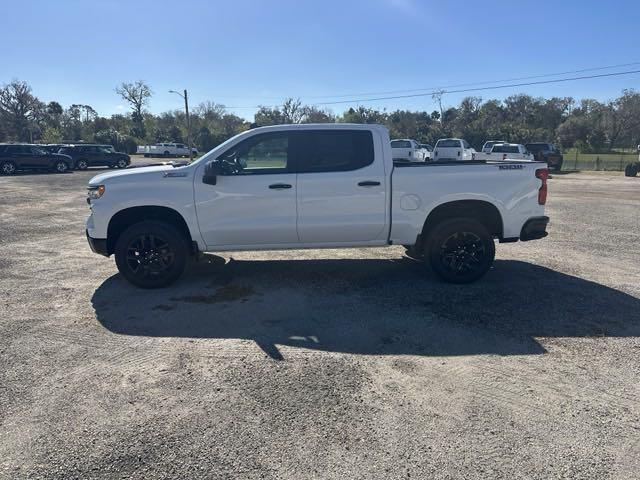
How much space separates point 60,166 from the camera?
29266 millimetres

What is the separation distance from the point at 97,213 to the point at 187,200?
1109mm

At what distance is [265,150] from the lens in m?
5.88

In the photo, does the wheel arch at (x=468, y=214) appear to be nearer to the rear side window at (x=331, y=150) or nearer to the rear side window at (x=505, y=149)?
the rear side window at (x=331, y=150)

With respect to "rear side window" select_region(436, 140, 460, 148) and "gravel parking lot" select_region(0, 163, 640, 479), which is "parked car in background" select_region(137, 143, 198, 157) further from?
"gravel parking lot" select_region(0, 163, 640, 479)

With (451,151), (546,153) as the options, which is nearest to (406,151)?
(451,151)

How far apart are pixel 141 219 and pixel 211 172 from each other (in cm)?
123

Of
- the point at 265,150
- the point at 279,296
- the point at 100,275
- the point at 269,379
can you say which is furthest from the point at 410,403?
the point at 100,275

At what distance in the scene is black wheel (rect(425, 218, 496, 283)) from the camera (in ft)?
19.5

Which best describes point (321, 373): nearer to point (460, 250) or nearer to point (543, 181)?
point (460, 250)

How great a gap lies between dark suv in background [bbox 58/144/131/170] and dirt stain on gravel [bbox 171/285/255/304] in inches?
1229

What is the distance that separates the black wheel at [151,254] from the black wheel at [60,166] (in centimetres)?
2742

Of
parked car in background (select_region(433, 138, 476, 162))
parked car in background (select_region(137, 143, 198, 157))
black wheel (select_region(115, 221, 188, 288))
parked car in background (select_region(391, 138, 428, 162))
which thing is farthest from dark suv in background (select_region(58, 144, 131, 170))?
black wheel (select_region(115, 221, 188, 288))

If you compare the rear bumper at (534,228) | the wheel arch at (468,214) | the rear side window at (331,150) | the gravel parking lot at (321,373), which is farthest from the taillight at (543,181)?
the rear side window at (331,150)

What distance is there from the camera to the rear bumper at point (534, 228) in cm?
605
